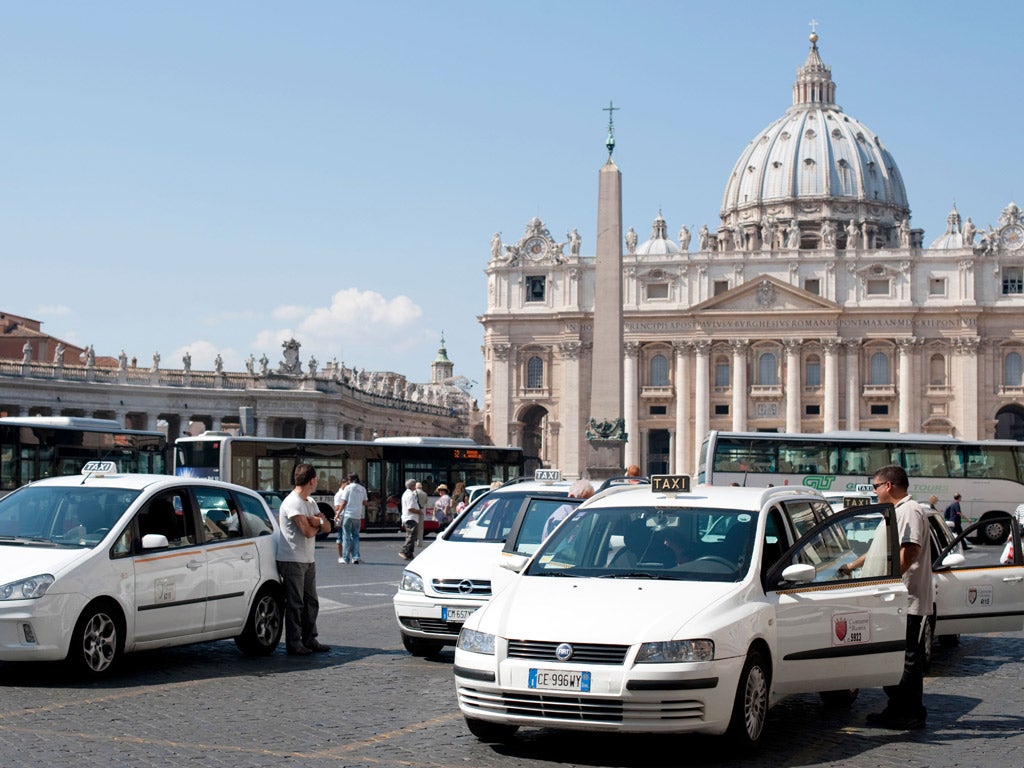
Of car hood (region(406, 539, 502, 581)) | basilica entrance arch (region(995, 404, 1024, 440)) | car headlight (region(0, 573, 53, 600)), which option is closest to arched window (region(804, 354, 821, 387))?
basilica entrance arch (region(995, 404, 1024, 440))

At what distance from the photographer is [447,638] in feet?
39.8

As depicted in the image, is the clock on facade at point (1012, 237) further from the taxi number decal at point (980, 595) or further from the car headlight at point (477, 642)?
the car headlight at point (477, 642)

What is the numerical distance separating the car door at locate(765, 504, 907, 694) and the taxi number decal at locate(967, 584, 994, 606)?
3329 mm

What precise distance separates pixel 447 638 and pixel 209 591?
205 centimetres

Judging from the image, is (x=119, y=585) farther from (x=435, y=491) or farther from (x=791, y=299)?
(x=791, y=299)

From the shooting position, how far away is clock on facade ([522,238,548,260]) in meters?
96.3

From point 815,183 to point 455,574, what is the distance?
11056 centimetres

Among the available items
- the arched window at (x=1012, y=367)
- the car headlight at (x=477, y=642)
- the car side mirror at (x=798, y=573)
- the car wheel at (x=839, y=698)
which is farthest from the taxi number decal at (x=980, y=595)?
the arched window at (x=1012, y=367)

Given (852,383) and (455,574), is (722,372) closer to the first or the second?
(852,383)

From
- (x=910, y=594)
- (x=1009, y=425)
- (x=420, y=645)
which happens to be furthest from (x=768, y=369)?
(x=910, y=594)

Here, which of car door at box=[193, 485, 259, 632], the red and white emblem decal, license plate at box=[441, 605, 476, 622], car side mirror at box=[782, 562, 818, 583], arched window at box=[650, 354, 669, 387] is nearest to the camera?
car side mirror at box=[782, 562, 818, 583]

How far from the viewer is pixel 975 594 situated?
496 inches

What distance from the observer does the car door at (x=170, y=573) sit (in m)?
10.9

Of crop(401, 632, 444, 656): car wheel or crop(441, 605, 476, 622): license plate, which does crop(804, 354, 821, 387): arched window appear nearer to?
crop(401, 632, 444, 656): car wheel
